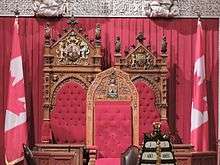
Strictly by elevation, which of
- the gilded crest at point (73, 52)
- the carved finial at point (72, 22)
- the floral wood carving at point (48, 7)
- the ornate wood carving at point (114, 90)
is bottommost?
the ornate wood carving at point (114, 90)

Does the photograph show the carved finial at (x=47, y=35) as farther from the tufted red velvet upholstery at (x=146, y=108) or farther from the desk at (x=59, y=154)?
the desk at (x=59, y=154)

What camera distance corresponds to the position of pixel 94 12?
856cm

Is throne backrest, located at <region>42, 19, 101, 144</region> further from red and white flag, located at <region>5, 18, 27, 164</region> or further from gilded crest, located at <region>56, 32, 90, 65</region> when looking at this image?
red and white flag, located at <region>5, 18, 27, 164</region>

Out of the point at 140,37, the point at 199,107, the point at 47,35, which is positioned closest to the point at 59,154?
the point at 47,35

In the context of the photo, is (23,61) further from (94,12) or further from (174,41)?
(174,41)

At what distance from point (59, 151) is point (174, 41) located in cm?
264

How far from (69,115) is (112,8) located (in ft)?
5.86

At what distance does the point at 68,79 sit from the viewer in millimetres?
8094

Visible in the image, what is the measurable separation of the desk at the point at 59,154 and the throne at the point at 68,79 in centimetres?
69

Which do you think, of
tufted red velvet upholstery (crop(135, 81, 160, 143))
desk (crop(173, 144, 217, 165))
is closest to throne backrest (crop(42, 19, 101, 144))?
tufted red velvet upholstery (crop(135, 81, 160, 143))

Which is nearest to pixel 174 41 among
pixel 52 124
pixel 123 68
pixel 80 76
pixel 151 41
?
pixel 151 41

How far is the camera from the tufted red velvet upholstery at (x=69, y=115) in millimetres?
7934

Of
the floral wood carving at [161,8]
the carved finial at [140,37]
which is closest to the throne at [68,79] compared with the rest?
the carved finial at [140,37]

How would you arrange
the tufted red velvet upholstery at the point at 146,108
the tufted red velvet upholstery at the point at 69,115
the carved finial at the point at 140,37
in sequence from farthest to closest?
the carved finial at the point at 140,37
the tufted red velvet upholstery at the point at 146,108
the tufted red velvet upholstery at the point at 69,115
